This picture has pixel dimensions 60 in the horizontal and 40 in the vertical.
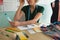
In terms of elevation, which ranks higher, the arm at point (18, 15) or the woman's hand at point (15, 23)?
the arm at point (18, 15)

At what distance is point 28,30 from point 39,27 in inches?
5.0

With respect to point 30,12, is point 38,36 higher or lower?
lower

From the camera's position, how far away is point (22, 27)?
3.89 feet

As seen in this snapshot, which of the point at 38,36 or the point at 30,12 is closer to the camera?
the point at 38,36

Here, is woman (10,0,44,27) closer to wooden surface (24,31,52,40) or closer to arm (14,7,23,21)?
arm (14,7,23,21)

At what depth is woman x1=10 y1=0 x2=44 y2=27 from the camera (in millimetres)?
1240

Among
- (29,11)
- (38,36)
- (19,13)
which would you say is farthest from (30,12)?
A: (38,36)

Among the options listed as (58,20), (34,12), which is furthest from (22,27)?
(58,20)

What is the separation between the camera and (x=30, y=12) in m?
1.29

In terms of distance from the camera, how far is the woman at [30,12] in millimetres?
1240

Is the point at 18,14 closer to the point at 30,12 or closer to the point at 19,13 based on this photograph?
the point at 19,13

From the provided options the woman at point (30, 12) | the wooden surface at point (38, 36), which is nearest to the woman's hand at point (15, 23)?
the woman at point (30, 12)

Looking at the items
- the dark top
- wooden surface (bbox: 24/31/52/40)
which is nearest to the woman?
the dark top

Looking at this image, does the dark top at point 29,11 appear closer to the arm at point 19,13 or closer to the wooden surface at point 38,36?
the arm at point 19,13
